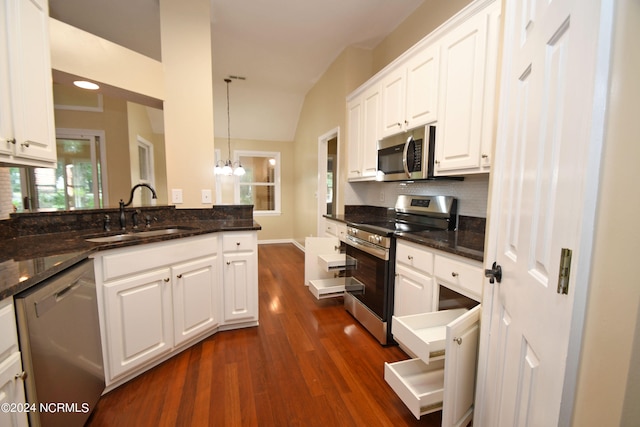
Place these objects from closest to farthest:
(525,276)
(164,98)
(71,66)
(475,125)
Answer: (525,276) < (475,125) < (71,66) < (164,98)

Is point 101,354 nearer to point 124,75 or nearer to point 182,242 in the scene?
point 182,242

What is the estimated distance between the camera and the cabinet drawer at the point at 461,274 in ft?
4.51

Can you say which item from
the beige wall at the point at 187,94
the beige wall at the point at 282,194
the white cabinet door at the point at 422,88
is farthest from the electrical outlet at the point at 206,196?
the beige wall at the point at 282,194

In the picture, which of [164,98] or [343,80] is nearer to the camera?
[164,98]

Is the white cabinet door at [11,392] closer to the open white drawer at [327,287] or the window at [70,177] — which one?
the open white drawer at [327,287]

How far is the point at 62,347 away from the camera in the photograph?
1.14 metres

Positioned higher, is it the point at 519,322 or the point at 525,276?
the point at 525,276

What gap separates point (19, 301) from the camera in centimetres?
92

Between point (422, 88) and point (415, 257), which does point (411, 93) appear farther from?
point (415, 257)

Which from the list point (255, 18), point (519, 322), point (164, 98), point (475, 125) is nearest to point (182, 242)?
point (164, 98)

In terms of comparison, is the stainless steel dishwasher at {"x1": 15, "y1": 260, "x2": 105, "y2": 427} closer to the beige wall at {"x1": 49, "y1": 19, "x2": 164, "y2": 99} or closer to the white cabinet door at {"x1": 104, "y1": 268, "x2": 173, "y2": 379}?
the white cabinet door at {"x1": 104, "y1": 268, "x2": 173, "y2": 379}

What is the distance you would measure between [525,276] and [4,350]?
1.68 m

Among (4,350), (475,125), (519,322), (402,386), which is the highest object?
(475,125)

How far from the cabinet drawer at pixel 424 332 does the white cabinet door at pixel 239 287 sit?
1311 millimetres
